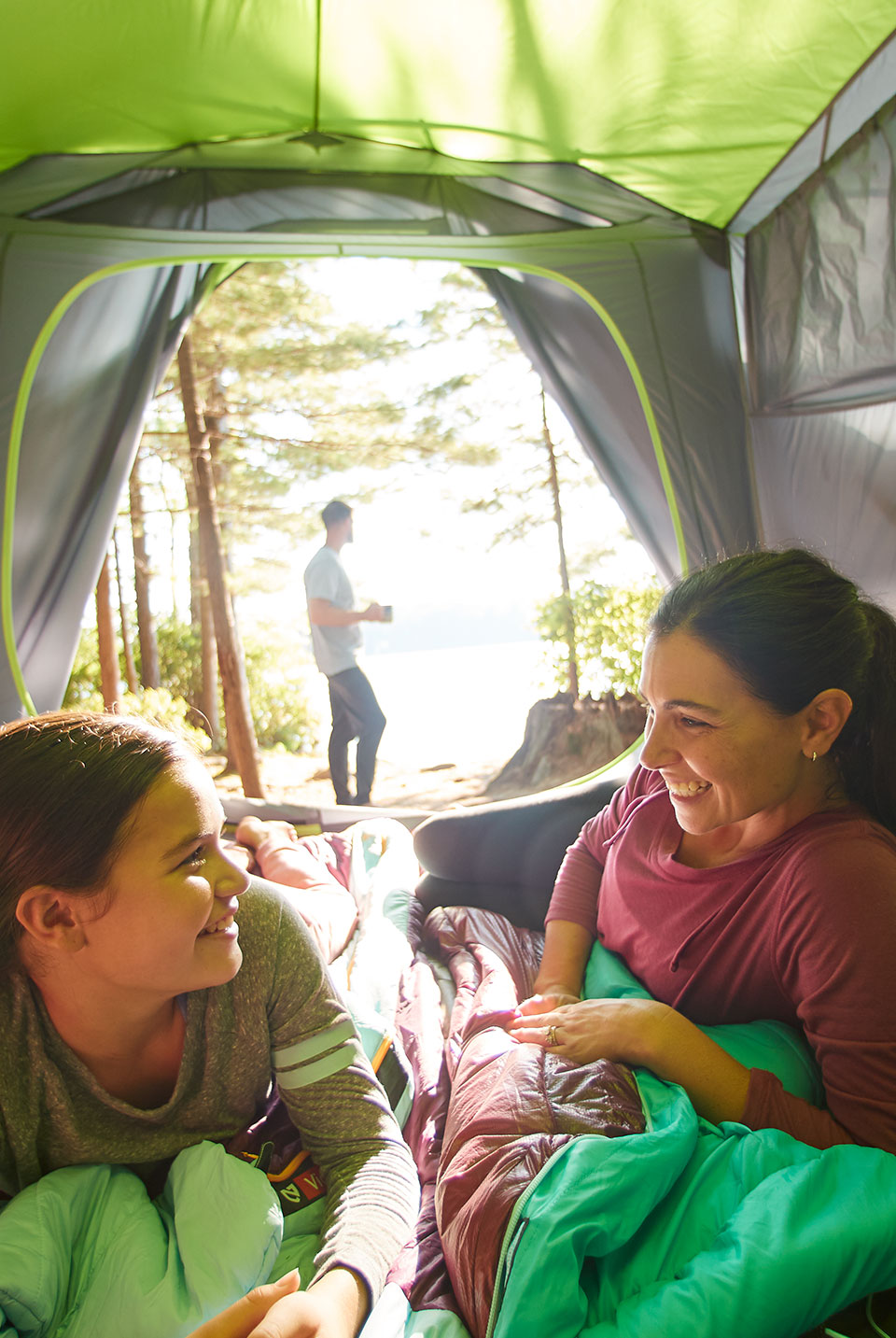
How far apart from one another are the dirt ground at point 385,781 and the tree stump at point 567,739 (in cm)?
24

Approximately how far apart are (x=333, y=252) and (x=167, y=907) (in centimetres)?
217

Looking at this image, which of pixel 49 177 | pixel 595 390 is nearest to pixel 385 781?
pixel 595 390

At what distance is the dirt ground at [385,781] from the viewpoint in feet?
18.5

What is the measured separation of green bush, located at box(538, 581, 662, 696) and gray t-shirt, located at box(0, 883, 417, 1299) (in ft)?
14.3

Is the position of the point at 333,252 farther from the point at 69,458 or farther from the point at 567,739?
the point at 567,739

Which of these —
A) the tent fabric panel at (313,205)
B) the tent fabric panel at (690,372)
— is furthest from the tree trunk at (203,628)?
the tent fabric panel at (690,372)

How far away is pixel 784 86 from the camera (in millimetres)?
1952

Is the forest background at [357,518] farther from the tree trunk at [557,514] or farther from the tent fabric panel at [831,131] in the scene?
the tent fabric panel at [831,131]

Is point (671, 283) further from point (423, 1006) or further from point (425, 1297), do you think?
point (425, 1297)

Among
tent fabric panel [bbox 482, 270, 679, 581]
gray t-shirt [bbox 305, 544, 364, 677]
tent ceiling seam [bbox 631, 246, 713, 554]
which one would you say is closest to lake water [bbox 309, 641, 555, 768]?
gray t-shirt [bbox 305, 544, 364, 677]

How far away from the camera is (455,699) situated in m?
7.64

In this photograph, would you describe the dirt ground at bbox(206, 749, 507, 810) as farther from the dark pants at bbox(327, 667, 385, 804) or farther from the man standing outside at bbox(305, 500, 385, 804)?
the man standing outside at bbox(305, 500, 385, 804)

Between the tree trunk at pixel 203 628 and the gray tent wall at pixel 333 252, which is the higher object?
the gray tent wall at pixel 333 252

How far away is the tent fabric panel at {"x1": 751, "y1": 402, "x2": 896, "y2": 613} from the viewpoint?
1832mm
